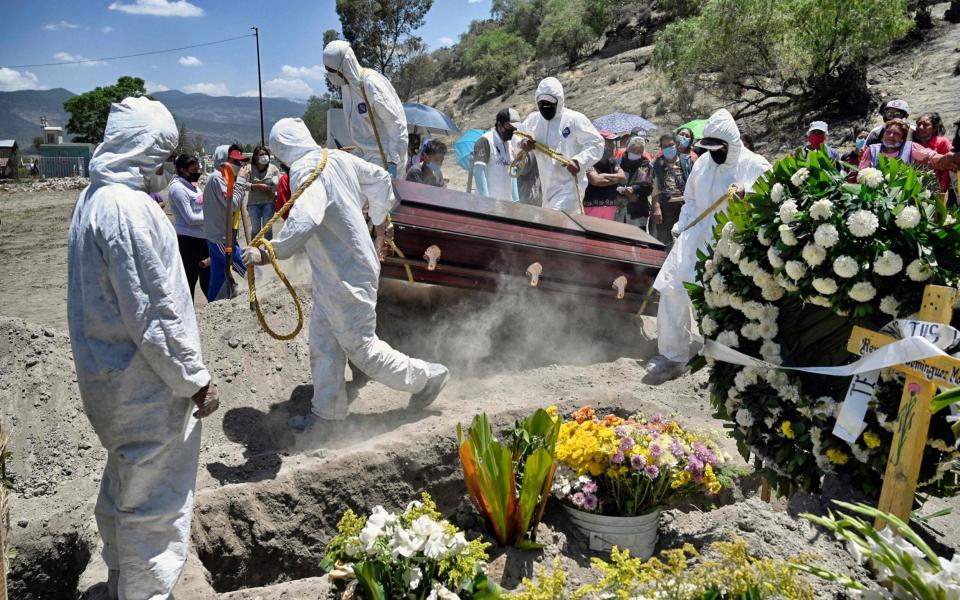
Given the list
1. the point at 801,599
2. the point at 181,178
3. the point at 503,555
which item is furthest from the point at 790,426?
the point at 181,178

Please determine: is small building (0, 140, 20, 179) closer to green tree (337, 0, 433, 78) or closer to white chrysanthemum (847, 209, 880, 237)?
green tree (337, 0, 433, 78)

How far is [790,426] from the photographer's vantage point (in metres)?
3.30

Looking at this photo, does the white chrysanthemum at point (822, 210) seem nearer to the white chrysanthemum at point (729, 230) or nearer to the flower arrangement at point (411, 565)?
the white chrysanthemum at point (729, 230)

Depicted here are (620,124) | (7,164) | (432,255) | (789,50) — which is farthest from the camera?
(7,164)

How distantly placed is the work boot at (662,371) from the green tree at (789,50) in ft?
31.2

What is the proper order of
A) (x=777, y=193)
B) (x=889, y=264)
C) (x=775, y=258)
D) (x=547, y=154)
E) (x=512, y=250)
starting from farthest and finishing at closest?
1. (x=547, y=154)
2. (x=512, y=250)
3. (x=777, y=193)
4. (x=775, y=258)
5. (x=889, y=264)

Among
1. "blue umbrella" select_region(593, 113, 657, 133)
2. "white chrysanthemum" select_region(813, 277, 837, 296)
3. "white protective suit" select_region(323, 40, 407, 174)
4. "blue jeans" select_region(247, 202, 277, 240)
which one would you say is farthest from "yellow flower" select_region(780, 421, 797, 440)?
"blue umbrella" select_region(593, 113, 657, 133)

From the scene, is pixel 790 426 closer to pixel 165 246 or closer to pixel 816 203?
pixel 816 203

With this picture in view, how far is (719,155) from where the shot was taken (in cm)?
553

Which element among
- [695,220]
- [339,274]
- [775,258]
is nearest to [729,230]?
[775,258]

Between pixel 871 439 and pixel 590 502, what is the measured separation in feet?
4.19

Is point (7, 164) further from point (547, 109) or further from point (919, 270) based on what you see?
point (919, 270)

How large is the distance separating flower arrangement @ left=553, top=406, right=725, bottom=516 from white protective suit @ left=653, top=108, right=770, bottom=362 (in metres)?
2.17

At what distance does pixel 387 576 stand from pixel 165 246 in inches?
61.6
